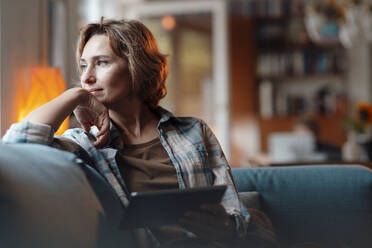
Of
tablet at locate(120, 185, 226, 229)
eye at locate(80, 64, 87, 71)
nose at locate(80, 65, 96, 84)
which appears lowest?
tablet at locate(120, 185, 226, 229)

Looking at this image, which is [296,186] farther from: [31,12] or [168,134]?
[31,12]

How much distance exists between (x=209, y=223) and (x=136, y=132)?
45cm

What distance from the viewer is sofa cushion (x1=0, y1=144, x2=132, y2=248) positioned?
94 cm

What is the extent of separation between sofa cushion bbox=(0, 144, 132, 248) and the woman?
214mm

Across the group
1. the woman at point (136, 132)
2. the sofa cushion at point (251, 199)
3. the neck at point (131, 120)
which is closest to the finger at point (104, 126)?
the woman at point (136, 132)

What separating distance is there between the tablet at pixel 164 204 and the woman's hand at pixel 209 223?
0.04 m

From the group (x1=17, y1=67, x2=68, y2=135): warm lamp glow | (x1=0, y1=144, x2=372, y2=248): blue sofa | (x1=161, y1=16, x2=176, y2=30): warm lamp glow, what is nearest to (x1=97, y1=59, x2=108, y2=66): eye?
(x1=0, y1=144, x2=372, y2=248): blue sofa

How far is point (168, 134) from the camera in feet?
5.01

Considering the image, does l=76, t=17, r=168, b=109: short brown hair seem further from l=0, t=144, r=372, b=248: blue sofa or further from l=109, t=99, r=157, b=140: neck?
l=0, t=144, r=372, b=248: blue sofa

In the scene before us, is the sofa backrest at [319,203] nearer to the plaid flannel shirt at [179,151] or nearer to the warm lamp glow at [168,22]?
the plaid flannel shirt at [179,151]

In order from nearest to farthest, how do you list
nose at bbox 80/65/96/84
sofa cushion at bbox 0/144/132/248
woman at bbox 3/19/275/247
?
sofa cushion at bbox 0/144/132/248 → woman at bbox 3/19/275/247 → nose at bbox 80/65/96/84

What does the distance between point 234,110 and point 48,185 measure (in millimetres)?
4794

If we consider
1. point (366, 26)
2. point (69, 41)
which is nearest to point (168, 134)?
point (69, 41)

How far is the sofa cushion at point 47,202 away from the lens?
94cm
